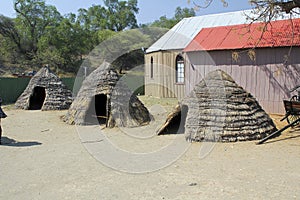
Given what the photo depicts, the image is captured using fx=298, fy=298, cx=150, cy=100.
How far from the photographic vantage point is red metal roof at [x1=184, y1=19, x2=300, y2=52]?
513 inches

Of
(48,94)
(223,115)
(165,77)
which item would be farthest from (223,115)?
(165,77)

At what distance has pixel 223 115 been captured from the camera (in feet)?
28.3

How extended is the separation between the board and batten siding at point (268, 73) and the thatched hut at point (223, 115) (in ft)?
13.1

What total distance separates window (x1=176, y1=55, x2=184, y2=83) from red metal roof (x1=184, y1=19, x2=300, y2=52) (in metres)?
3.94

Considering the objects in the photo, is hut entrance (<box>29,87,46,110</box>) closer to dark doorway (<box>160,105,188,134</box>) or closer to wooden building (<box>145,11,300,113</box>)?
wooden building (<box>145,11,300,113</box>)

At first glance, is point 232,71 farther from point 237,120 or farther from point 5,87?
point 5,87

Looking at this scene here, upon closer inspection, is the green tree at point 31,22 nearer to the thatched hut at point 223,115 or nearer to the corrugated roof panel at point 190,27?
the corrugated roof panel at point 190,27

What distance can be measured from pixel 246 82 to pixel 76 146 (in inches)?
358

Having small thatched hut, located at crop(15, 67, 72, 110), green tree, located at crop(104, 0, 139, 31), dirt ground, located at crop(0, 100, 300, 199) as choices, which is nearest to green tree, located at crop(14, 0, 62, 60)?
green tree, located at crop(104, 0, 139, 31)

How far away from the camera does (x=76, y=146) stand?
8.67m

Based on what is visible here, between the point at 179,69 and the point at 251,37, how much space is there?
8.68 m

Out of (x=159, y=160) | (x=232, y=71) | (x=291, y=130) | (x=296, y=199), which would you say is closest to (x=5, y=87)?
(x=232, y=71)

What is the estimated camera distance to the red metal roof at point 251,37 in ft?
42.8

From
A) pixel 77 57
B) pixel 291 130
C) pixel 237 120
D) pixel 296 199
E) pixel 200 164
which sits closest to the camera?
pixel 296 199
